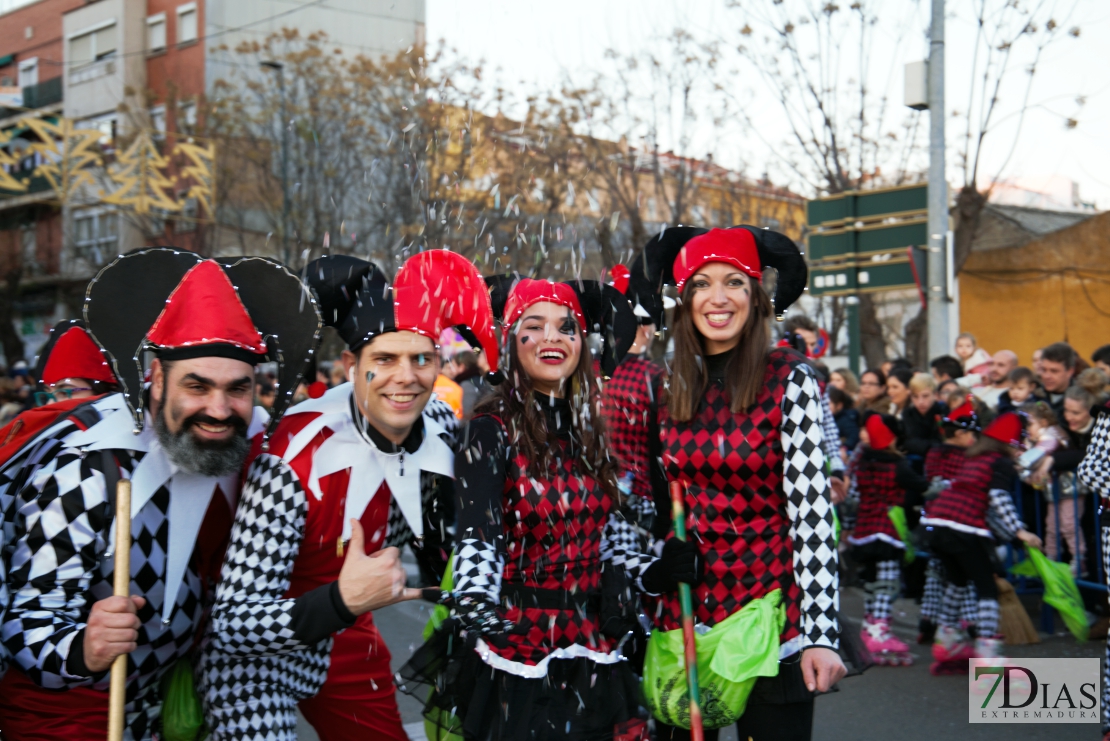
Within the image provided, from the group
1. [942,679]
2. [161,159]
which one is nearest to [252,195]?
[161,159]

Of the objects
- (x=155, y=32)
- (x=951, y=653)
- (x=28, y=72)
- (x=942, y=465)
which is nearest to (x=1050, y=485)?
(x=942, y=465)

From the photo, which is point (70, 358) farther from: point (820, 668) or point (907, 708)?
point (907, 708)

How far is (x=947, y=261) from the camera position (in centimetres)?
1148

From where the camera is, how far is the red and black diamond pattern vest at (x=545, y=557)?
285cm

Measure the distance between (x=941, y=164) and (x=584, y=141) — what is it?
737 centimetres

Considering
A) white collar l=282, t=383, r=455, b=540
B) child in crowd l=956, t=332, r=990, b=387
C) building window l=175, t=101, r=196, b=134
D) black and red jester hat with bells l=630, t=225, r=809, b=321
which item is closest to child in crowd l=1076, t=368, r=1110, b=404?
child in crowd l=956, t=332, r=990, b=387

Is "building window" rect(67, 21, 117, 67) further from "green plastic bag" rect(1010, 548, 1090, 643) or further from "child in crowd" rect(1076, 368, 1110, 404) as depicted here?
"green plastic bag" rect(1010, 548, 1090, 643)

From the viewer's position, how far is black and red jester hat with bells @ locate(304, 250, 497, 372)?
9.82ft

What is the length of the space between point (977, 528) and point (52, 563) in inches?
209

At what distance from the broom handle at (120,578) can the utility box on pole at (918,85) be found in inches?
431

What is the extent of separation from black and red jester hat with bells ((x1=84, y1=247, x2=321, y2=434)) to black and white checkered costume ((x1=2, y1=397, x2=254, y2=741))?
19 cm

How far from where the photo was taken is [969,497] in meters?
6.30

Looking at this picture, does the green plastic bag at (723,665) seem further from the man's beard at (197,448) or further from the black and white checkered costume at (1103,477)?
the black and white checkered costume at (1103,477)

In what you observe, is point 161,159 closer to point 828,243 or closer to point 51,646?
point 828,243
